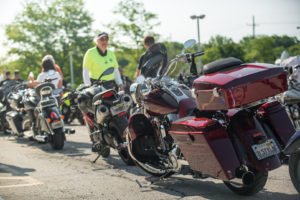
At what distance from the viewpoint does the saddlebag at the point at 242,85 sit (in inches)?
125

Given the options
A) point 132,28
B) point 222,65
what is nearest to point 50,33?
point 132,28

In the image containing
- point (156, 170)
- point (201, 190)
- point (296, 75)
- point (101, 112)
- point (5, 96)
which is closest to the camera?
point (201, 190)

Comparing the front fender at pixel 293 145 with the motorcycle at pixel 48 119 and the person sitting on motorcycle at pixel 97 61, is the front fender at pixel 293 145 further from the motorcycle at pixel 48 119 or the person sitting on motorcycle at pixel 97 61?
the motorcycle at pixel 48 119

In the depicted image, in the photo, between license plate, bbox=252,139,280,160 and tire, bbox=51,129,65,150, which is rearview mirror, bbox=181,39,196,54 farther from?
tire, bbox=51,129,65,150

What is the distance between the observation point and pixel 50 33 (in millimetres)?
44531

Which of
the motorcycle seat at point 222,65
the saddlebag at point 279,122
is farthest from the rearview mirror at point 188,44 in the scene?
the saddlebag at point 279,122

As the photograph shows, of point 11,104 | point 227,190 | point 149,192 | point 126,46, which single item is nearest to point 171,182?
point 149,192

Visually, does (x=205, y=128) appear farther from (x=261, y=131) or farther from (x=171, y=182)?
(x=171, y=182)

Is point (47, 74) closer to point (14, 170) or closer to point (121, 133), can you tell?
point (14, 170)

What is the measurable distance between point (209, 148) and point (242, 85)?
0.58 m

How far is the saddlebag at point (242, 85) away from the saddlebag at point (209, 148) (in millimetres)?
186

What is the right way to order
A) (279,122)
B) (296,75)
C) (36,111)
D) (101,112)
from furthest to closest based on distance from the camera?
1. (36,111)
2. (296,75)
3. (101,112)
4. (279,122)

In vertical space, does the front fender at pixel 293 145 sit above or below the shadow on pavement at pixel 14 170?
above

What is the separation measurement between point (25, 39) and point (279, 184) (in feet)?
142
